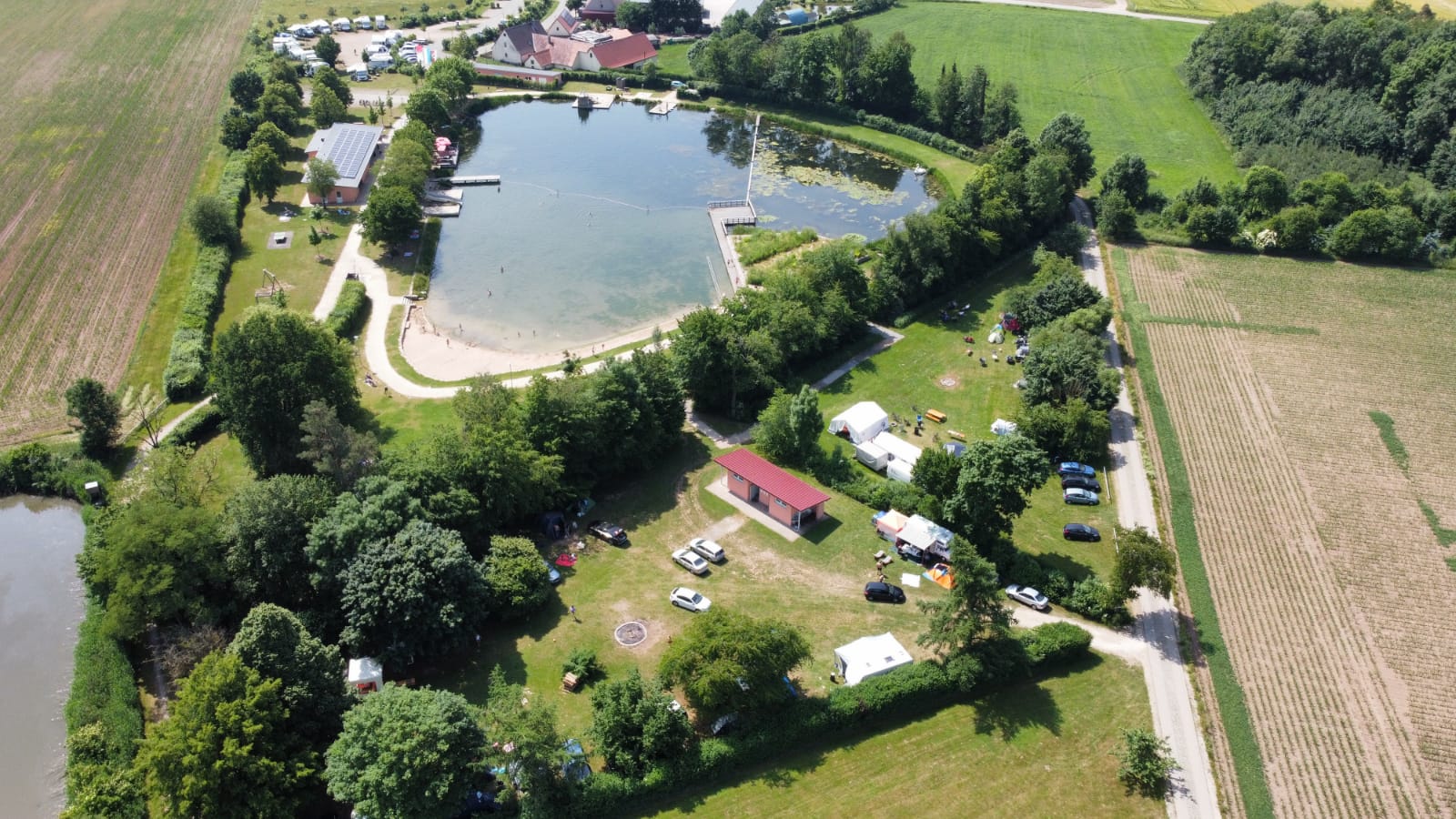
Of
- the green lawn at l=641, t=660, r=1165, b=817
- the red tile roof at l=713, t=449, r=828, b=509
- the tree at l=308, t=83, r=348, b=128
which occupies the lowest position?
the green lawn at l=641, t=660, r=1165, b=817

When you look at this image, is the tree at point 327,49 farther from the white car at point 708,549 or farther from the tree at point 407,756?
the tree at point 407,756

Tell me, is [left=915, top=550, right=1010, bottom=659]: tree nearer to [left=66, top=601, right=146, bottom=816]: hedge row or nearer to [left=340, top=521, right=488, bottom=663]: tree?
[left=340, top=521, right=488, bottom=663]: tree

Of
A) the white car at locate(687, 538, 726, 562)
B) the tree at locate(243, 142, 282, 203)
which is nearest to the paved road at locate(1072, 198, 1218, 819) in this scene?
the white car at locate(687, 538, 726, 562)

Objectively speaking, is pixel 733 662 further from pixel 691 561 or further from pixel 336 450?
pixel 336 450

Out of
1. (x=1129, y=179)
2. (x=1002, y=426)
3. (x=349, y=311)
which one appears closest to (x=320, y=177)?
(x=349, y=311)

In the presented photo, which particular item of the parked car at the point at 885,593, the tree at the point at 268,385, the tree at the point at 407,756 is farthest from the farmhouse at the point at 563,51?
the tree at the point at 407,756

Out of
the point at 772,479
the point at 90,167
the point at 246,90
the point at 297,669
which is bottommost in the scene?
the point at 772,479

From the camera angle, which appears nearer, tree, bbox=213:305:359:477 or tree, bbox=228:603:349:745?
tree, bbox=228:603:349:745

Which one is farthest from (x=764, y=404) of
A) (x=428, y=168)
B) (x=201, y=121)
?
(x=201, y=121)
